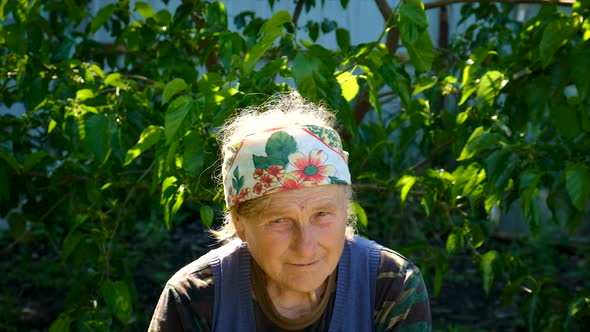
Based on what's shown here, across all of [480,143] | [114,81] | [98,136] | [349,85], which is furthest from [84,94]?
[480,143]

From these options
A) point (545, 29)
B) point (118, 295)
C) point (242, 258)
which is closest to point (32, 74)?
point (118, 295)

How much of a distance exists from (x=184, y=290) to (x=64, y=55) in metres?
1.33

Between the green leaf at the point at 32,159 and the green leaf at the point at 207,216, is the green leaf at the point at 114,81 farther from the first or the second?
the green leaf at the point at 207,216

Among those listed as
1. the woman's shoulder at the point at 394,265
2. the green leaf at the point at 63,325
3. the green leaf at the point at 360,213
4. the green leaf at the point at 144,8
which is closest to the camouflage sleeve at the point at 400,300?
the woman's shoulder at the point at 394,265

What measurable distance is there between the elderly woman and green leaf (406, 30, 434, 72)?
361mm

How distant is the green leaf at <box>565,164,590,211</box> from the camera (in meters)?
2.37

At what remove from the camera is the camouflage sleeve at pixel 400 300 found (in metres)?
2.09

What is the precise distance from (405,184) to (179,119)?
35.6 inches

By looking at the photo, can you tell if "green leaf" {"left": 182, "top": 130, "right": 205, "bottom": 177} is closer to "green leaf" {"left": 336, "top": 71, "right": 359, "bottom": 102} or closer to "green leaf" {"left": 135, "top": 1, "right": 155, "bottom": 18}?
"green leaf" {"left": 336, "top": 71, "right": 359, "bottom": 102}

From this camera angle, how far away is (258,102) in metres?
2.42

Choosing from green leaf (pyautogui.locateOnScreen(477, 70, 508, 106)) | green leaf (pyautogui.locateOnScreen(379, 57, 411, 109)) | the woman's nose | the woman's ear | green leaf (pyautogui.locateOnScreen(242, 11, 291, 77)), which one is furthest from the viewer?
green leaf (pyautogui.locateOnScreen(477, 70, 508, 106))

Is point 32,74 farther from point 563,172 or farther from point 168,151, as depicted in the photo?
point 563,172

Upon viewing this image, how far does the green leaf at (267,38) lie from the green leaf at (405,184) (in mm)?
752

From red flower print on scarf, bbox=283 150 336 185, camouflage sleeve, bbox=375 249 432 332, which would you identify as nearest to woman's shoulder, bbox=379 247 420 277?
camouflage sleeve, bbox=375 249 432 332
